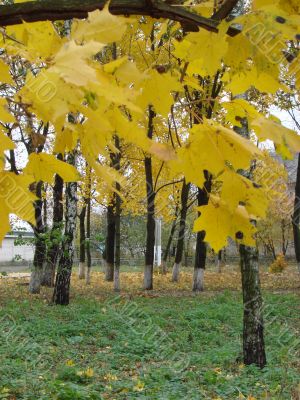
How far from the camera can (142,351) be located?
705 cm

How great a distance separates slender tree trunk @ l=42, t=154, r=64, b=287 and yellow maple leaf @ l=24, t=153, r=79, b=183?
789 cm

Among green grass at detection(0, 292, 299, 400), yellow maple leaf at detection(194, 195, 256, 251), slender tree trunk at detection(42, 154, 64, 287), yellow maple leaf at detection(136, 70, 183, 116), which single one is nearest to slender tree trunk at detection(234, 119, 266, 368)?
green grass at detection(0, 292, 299, 400)

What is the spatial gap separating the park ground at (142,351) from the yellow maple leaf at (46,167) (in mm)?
3628

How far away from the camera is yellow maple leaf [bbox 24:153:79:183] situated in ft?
3.27

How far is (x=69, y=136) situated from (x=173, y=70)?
284 mm

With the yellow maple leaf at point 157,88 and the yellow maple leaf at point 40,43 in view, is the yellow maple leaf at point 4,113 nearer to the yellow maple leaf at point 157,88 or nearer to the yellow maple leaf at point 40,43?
the yellow maple leaf at point 40,43

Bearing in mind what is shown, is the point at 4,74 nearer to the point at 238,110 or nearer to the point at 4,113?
the point at 4,113

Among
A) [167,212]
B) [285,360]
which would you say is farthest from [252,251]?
[167,212]

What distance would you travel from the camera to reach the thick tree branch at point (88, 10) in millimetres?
894

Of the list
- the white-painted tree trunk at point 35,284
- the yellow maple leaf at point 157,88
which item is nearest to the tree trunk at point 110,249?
the white-painted tree trunk at point 35,284

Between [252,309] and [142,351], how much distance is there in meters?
2.09

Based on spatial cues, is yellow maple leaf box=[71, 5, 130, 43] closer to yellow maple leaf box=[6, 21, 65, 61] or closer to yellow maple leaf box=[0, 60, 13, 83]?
yellow maple leaf box=[6, 21, 65, 61]

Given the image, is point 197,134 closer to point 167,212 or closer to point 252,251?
point 252,251

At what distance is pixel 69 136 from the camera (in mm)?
989
